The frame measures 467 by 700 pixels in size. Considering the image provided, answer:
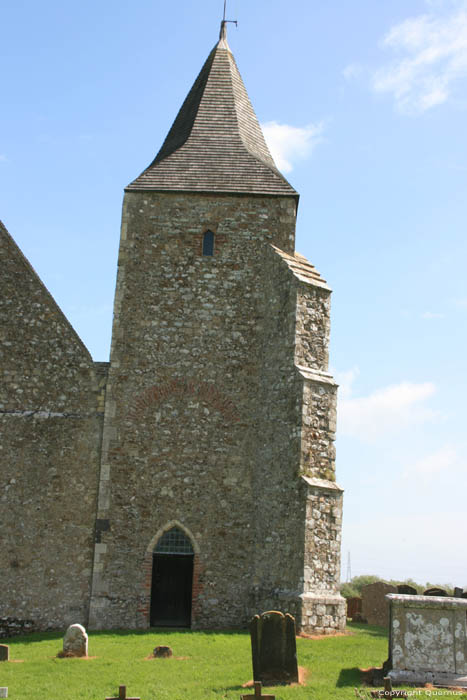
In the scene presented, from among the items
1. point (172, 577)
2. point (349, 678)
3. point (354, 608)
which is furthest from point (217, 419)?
point (349, 678)

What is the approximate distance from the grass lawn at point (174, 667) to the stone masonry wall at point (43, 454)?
1.39 meters

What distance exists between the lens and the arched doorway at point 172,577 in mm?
15740

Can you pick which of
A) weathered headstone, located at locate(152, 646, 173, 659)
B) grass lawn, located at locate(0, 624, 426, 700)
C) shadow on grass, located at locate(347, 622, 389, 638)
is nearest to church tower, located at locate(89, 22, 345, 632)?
shadow on grass, located at locate(347, 622, 389, 638)

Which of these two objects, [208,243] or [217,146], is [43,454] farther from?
[217,146]

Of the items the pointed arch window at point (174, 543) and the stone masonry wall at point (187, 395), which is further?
the pointed arch window at point (174, 543)

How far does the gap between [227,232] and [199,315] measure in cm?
223

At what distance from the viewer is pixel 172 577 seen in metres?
15.9

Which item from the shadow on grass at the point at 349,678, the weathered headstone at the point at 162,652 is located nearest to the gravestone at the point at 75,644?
the weathered headstone at the point at 162,652

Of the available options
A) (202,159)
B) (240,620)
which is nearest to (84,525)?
(240,620)

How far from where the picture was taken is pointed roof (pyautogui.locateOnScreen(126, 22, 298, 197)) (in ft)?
59.7

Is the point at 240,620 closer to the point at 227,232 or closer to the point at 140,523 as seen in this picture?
the point at 140,523

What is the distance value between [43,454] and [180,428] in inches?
123

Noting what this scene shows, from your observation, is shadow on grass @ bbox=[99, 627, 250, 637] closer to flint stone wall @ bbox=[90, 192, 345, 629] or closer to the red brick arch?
flint stone wall @ bbox=[90, 192, 345, 629]

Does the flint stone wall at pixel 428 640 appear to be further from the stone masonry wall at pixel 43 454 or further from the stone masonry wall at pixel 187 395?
the stone masonry wall at pixel 43 454
